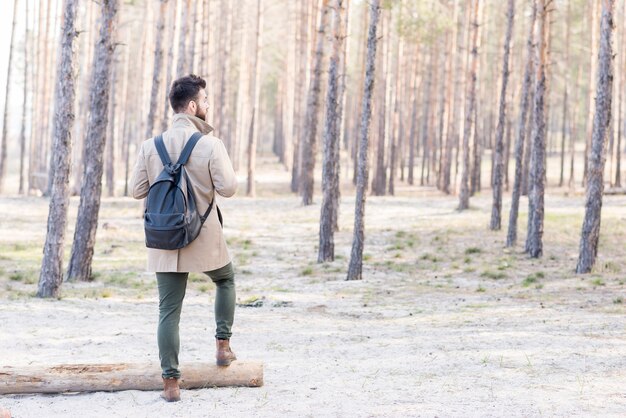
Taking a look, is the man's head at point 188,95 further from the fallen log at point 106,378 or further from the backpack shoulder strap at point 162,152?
the fallen log at point 106,378

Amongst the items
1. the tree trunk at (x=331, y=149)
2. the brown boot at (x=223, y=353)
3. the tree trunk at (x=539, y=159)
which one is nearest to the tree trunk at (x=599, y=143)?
the tree trunk at (x=539, y=159)

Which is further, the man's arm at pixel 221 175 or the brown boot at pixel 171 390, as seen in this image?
the brown boot at pixel 171 390

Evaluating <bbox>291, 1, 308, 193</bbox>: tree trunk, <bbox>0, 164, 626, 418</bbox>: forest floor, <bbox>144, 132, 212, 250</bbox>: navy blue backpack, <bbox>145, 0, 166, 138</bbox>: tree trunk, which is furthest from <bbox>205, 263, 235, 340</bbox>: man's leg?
<bbox>291, 1, 308, 193</bbox>: tree trunk

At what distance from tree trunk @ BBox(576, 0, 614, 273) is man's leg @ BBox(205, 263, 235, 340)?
971 cm

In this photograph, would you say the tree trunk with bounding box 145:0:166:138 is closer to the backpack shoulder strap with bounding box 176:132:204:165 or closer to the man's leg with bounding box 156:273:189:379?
the backpack shoulder strap with bounding box 176:132:204:165

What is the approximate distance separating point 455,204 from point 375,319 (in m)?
16.6

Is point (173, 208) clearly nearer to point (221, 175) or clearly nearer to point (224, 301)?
point (221, 175)

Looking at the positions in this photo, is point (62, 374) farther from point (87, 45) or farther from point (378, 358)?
point (87, 45)

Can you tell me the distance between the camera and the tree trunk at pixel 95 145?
480 inches

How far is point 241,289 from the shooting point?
13.2 meters

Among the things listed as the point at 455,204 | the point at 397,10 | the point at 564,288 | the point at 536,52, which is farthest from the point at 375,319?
the point at 397,10

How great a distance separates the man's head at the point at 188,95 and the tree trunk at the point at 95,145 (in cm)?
710

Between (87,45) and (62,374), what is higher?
(87,45)

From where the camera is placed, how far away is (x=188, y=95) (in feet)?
18.1
